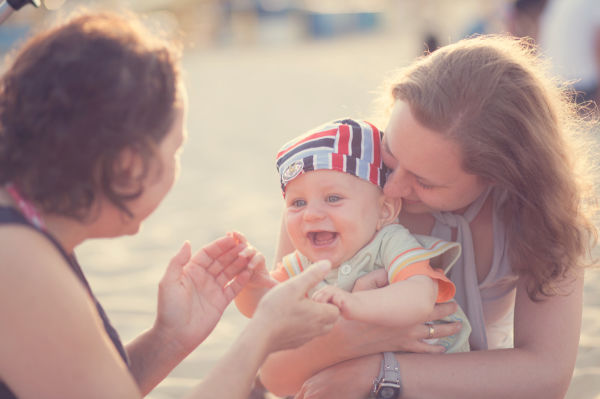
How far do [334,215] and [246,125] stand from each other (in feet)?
28.0

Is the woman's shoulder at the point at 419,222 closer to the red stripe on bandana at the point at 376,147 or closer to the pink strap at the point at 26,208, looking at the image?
the red stripe on bandana at the point at 376,147

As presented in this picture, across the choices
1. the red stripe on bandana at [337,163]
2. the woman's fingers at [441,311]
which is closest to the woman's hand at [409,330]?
the woman's fingers at [441,311]

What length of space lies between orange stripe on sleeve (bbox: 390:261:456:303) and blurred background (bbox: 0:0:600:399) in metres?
0.65

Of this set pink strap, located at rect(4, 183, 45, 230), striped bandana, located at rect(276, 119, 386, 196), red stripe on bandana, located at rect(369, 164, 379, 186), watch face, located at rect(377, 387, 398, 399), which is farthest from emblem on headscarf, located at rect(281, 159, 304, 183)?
pink strap, located at rect(4, 183, 45, 230)

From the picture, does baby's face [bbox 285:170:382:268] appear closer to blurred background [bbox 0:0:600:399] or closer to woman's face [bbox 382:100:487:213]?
woman's face [bbox 382:100:487:213]

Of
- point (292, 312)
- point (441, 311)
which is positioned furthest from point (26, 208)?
point (441, 311)

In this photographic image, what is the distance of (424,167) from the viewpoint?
2113 millimetres

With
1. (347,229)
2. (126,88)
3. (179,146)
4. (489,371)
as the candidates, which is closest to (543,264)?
(489,371)

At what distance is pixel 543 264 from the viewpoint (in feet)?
6.91

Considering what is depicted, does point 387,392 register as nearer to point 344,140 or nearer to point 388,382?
point 388,382

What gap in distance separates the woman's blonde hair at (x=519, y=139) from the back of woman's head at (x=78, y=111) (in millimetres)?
924

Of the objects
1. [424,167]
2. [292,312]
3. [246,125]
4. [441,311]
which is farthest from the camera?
[246,125]

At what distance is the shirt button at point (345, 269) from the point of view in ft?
7.52

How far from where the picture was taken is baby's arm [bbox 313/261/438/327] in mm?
1976
